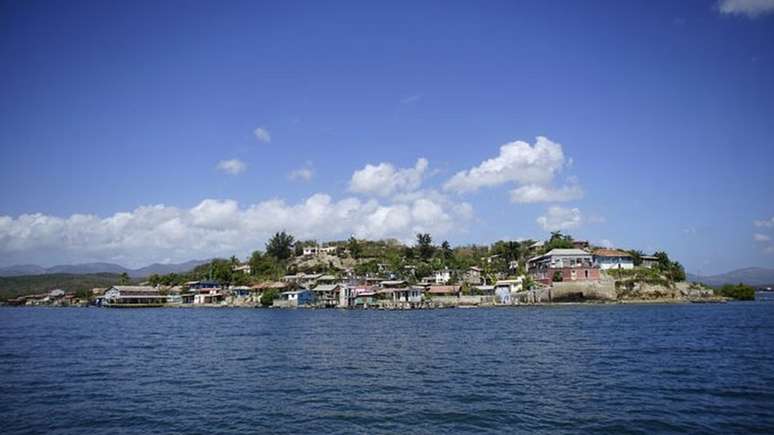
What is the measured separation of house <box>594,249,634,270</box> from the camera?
94.9m

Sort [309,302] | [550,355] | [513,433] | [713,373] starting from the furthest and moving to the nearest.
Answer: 1. [309,302]
2. [550,355]
3. [713,373]
4. [513,433]

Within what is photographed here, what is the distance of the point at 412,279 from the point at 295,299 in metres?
26.0

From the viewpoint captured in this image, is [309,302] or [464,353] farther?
[309,302]

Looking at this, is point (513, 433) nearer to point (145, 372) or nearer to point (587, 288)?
point (145, 372)

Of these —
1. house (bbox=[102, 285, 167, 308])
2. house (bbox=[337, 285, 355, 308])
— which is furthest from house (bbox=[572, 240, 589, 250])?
house (bbox=[102, 285, 167, 308])

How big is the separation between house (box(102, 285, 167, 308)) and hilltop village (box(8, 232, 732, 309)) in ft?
0.75

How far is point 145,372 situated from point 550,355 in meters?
23.1

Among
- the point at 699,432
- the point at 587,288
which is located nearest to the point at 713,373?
the point at 699,432

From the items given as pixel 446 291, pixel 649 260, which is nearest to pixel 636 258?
pixel 649 260

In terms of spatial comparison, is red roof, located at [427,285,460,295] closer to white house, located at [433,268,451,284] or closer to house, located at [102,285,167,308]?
white house, located at [433,268,451,284]

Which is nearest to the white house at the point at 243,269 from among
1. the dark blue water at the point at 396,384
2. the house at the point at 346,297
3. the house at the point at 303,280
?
the house at the point at 303,280

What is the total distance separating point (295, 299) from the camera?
10588 cm

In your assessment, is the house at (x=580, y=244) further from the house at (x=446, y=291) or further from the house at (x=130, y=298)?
the house at (x=130, y=298)

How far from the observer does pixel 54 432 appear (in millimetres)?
15719
